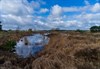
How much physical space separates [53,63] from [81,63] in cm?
211

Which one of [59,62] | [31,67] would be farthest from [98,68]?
[31,67]

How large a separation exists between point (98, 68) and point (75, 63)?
157 cm

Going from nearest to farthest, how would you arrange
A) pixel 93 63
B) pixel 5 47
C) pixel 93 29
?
pixel 93 63
pixel 5 47
pixel 93 29

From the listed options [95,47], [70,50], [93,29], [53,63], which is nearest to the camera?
[53,63]

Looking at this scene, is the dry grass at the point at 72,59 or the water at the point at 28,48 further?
the water at the point at 28,48

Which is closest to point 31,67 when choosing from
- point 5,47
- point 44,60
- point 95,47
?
point 44,60

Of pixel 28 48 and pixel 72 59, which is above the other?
pixel 72 59

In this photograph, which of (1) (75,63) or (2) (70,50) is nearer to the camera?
(1) (75,63)

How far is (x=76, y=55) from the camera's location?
46.8 ft

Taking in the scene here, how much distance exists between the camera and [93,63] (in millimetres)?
13961

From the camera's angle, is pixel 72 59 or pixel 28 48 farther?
pixel 28 48

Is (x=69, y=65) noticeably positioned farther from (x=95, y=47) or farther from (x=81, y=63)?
(x=95, y=47)

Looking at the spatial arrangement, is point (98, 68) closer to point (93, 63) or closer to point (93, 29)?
point (93, 63)

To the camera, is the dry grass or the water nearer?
the dry grass
